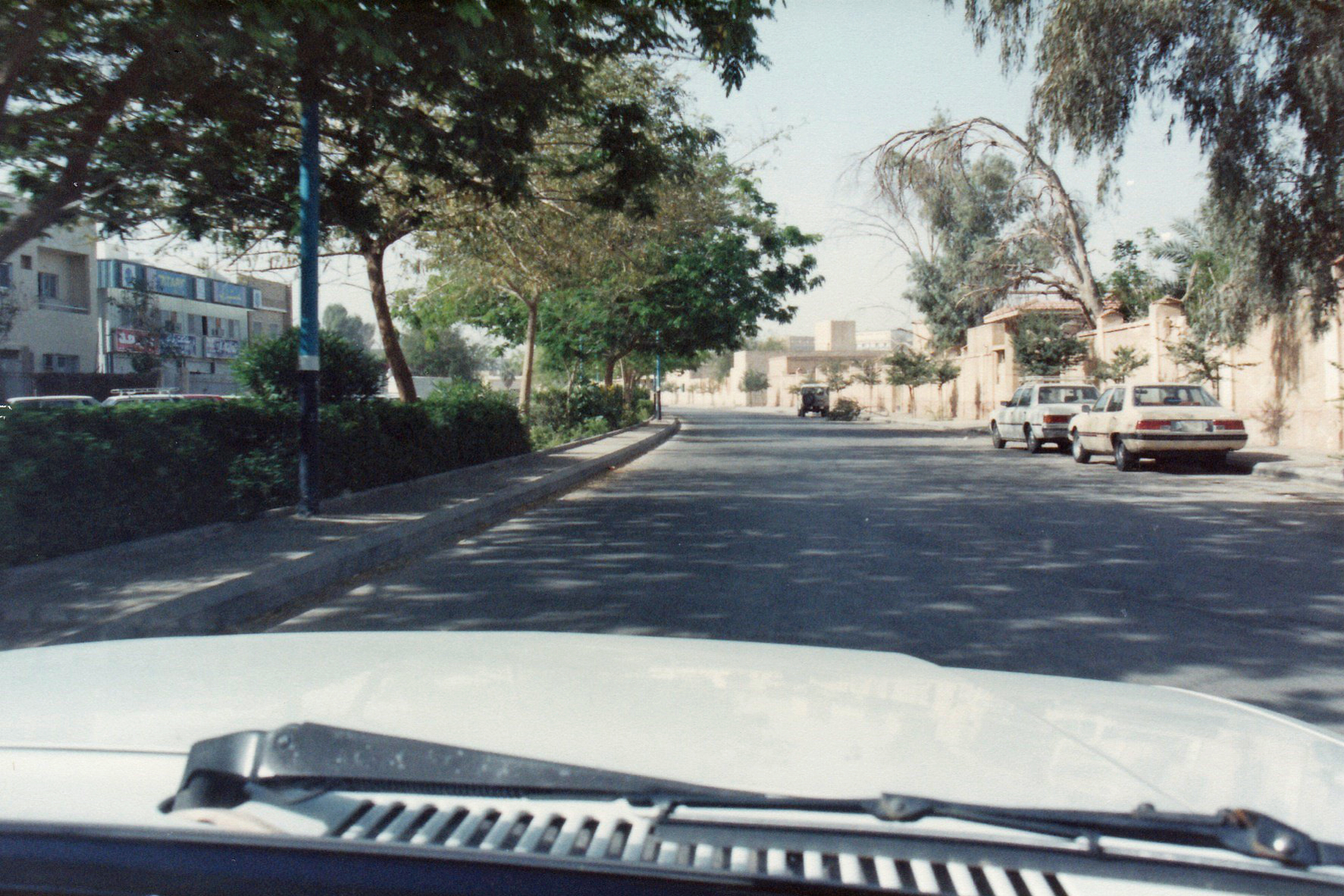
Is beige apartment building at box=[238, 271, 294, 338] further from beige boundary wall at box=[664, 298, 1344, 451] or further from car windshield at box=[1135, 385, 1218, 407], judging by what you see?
car windshield at box=[1135, 385, 1218, 407]

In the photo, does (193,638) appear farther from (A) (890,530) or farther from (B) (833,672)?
(A) (890,530)

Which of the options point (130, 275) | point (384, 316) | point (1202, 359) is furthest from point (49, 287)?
point (1202, 359)

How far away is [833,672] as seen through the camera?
9.72ft

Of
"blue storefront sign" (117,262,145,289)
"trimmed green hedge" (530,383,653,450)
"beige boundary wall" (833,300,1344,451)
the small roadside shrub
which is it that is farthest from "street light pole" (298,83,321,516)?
the small roadside shrub

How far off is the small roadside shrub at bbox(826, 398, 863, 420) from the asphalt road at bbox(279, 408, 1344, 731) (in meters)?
39.8

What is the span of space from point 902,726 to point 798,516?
10.4 metres

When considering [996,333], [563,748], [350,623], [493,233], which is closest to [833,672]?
[563,748]

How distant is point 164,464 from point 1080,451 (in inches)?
682

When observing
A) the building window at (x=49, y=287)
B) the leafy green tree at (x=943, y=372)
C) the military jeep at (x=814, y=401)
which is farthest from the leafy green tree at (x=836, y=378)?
the building window at (x=49, y=287)

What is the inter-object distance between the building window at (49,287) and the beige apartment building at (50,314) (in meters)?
0.03

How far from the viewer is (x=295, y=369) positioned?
13766 millimetres

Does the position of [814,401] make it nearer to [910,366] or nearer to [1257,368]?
[910,366]

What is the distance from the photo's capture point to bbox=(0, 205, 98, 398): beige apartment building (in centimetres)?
3591

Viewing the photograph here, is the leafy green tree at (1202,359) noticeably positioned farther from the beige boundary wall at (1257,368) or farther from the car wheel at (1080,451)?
the car wheel at (1080,451)
